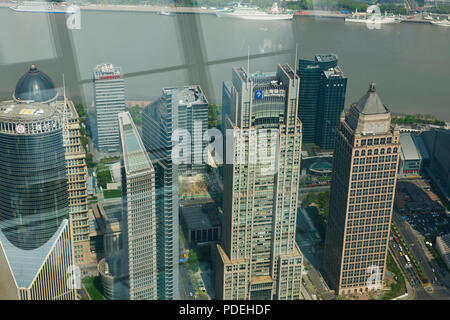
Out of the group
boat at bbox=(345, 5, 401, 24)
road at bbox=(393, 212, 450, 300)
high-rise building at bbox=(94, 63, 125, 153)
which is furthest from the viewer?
boat at bbox=(345, 5, 401, 24)

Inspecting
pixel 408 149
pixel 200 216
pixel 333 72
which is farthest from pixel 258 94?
pixel 408 149

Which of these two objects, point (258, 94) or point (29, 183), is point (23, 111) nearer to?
point (29, 183)

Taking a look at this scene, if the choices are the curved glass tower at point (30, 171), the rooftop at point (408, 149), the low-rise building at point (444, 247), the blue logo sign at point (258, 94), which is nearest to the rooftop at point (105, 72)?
the curved glass tower at point (30, 171)

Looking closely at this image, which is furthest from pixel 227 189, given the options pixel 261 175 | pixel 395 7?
pixel 395 7

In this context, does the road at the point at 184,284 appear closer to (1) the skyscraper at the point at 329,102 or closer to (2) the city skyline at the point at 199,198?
(2) the city skyline at the point at 199,198

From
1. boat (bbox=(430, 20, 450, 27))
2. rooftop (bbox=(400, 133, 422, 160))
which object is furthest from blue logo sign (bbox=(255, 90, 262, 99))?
boat (bbox=(430, 20, 450, 27))

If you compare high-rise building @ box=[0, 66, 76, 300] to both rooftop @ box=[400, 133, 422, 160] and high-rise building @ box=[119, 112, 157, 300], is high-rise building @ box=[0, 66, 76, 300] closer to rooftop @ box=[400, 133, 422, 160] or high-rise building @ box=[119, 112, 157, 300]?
high-rise building @ box=[119, 112, 157, 300]
